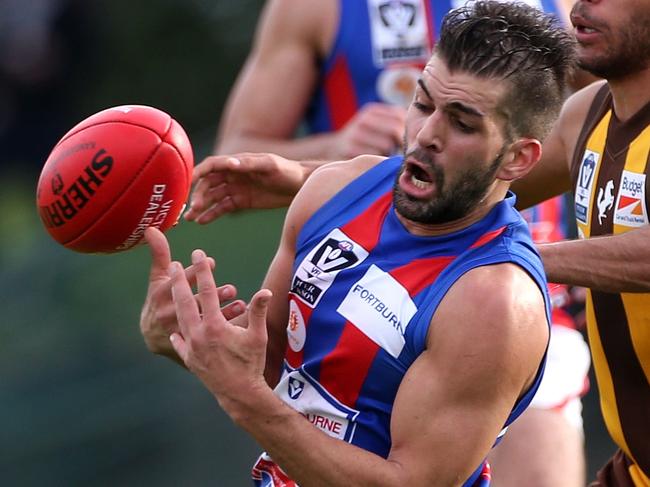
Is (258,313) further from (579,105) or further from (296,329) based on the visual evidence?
(579,105)

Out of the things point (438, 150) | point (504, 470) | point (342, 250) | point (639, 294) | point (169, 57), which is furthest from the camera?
point (169, 57)

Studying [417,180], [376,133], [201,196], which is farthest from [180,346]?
[376,133]

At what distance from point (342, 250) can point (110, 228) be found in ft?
2.16

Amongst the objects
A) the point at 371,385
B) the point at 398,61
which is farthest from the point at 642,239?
the point at 398,61

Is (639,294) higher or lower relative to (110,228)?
lower

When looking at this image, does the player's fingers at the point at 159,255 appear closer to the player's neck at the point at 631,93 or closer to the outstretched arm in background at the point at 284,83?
the player's neck at the point at 631,93

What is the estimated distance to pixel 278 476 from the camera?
3.90m

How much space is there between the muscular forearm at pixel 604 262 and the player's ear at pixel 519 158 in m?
0.33

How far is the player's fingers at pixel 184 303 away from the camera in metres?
3.31

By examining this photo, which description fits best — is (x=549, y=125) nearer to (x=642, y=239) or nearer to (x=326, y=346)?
(x=642, y=239)

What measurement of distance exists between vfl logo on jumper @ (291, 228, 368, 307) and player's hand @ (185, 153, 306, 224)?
0.55 meters

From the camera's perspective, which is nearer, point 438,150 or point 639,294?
point 438,150

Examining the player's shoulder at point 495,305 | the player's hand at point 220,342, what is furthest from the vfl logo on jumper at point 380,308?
the player's hand at point 220,342

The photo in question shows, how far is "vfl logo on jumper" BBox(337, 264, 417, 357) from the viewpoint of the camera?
358 cm
